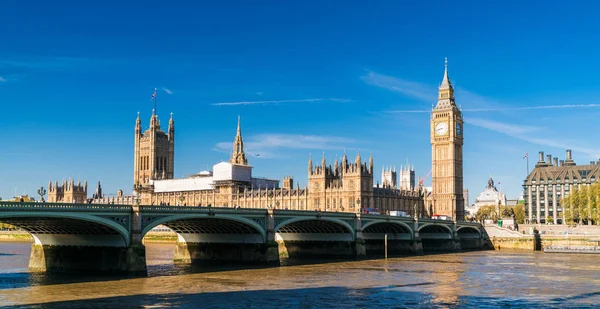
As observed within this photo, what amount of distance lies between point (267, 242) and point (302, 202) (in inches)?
3058

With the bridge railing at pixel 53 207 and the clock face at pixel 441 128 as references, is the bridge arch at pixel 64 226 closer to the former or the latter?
the bridge railing at pixel 53 207

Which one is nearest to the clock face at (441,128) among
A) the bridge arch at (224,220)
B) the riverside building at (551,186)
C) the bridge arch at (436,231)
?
the riverside building at (551,186)

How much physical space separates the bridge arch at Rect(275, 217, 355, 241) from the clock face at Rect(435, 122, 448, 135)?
78917 millimetres

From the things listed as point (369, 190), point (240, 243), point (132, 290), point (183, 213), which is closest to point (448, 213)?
point (369, 190)

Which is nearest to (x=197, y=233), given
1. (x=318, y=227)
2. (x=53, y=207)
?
(x=318, y=227)

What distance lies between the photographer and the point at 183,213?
65.6 metres

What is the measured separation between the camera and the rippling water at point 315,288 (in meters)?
45.6

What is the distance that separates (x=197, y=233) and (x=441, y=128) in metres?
97.6

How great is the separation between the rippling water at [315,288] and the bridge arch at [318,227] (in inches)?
425

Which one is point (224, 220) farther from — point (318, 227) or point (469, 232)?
point (469, 232)

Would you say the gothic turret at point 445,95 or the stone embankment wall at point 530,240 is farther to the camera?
the gothic turret at point 445,95

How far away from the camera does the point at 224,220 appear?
7181cm

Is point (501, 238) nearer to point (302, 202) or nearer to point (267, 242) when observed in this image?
point (302, 202)

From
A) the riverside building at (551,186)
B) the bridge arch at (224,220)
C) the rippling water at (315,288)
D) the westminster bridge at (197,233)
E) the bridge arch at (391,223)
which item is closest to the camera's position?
the rippling water at (315,288)
